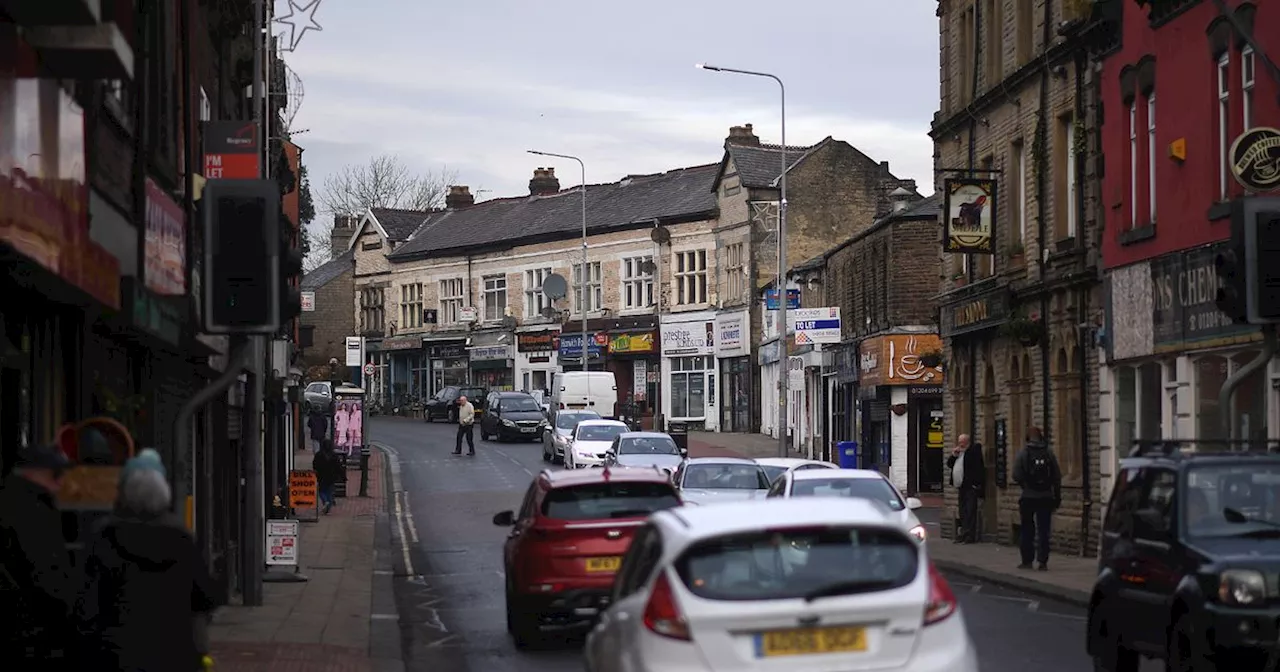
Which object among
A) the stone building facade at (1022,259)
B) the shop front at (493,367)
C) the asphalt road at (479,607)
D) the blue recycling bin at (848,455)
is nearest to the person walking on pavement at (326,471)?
the asphalt road at (479,607)

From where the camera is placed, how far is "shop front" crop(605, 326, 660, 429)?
77.1 metres

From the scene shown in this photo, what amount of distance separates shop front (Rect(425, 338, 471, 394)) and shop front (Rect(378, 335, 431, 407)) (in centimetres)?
71

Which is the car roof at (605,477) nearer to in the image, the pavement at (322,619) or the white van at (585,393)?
the pavement at (322,619)

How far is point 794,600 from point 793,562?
0.25m

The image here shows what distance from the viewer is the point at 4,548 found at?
10078 mm

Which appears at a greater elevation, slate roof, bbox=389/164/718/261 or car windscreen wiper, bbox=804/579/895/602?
slate roof, bbox=389/164/718/261

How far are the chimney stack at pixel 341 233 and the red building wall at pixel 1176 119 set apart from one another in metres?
83.1

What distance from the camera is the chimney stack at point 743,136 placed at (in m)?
→ 75.9

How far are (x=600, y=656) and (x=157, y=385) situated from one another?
842 cm

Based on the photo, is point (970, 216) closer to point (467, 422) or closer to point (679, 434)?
point (679, 434)

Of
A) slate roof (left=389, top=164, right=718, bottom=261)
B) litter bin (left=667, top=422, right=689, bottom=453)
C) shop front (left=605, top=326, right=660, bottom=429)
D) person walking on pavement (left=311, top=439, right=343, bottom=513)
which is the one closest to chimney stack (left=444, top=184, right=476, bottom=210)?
slate roof (left=389, top=164, right=718, bottom=261)

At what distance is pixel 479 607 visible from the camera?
74.7ft

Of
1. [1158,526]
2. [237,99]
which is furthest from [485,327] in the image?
[1158,526]

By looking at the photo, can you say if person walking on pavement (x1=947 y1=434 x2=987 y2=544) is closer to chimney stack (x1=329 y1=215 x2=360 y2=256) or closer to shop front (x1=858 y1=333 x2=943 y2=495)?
shop front (x1=858 y1=333 x2=943 y2=495)
